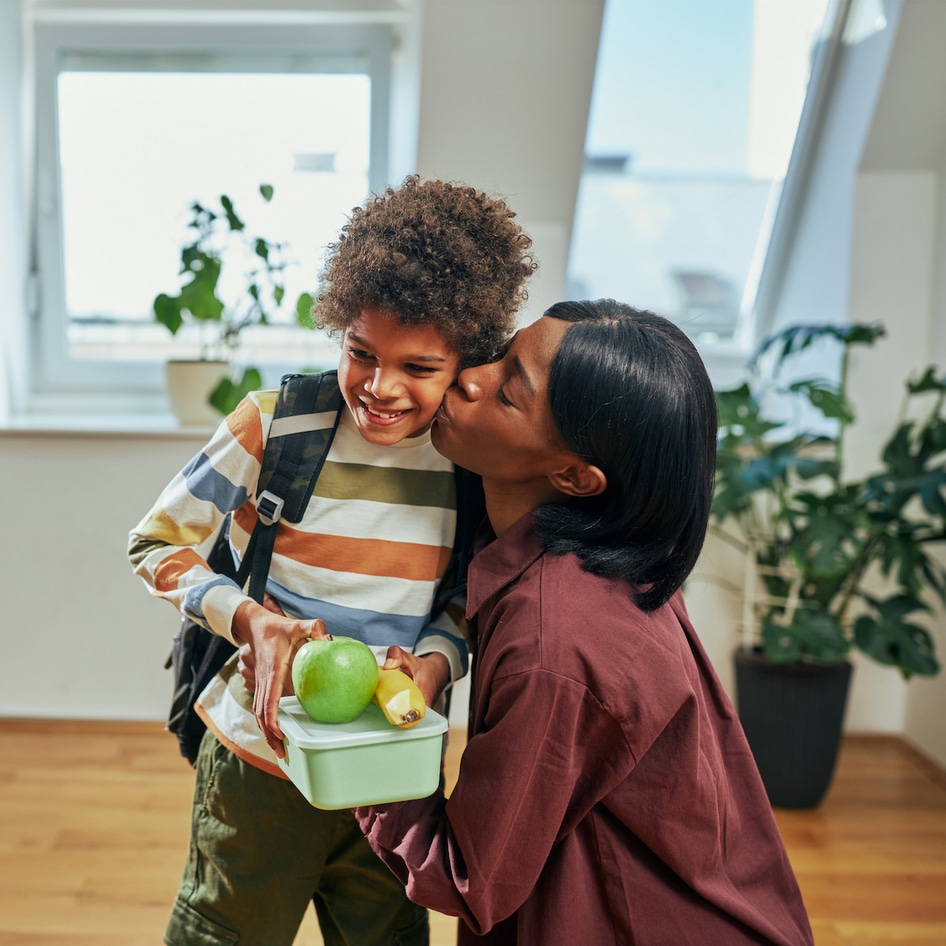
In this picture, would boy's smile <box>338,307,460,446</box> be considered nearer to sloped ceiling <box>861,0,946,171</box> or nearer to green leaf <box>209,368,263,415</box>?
green leaf <box>209,368,263,415</box>

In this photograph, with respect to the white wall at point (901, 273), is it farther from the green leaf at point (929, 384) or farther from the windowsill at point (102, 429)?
the windowsill at point (102, 429)

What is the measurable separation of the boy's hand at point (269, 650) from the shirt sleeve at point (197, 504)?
0.08 metres

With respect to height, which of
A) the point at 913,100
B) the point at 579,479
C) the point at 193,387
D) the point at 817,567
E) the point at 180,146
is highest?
the point at 913,100

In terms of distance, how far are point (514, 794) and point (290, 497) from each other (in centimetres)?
38

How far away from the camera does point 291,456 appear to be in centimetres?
105

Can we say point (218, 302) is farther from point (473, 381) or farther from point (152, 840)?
point (473, 381)

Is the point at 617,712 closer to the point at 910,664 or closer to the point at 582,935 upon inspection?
the point at 582,935

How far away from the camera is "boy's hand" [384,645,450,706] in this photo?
972mm

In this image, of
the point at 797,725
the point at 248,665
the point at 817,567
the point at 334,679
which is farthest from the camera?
the point at 797,725

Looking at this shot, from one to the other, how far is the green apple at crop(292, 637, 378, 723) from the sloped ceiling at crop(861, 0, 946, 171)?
2386 millimetres

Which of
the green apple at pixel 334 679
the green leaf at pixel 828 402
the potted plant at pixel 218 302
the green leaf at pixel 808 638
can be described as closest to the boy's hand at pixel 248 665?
the green apple at pixel 334 679

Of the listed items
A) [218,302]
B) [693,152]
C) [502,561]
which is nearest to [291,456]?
[502,561]

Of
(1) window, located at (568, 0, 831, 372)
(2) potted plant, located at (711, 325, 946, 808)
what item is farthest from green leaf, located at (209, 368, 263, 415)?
(2) potted plant, located at (711, 325, 946, 808)

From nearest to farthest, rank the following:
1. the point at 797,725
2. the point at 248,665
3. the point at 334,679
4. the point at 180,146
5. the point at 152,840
→ the point at 334,679
the point at 248,665
the point at 152,840
the point at 797,725
the point at 180,146
